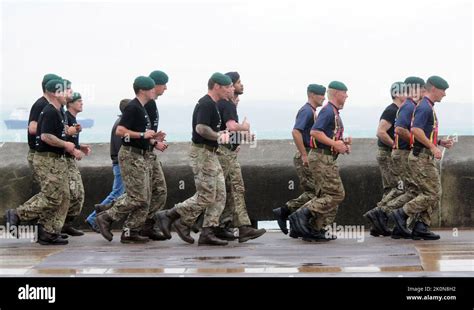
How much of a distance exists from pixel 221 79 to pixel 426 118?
248cm

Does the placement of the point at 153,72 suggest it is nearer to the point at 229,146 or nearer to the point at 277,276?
the point at 229,146

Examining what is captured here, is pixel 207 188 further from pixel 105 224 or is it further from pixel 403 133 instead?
pixel 403 133

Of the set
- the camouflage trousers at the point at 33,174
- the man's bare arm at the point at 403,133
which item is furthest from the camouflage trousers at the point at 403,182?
the camouflage trousers at the point at 33,174

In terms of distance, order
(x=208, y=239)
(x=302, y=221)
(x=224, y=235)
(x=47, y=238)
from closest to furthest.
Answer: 1. (x=208, y=239)
2. (x=47, y=238)
3. (x=302, y=221)
4. (x=224, y=235)

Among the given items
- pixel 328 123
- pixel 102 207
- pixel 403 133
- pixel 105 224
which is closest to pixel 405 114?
pixel 403 133

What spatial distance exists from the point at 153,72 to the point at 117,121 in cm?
113

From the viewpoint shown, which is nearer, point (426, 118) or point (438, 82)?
point (426, 118)

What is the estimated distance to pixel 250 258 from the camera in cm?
1647

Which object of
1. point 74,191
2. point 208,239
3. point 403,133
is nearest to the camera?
point 208,239

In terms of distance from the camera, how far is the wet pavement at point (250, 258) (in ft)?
49.4

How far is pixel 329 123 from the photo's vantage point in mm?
18125

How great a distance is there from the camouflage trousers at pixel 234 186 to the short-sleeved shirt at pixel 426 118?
219 cm

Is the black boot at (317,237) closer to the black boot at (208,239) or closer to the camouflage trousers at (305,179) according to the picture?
the camouflage trousers at (305,179)
